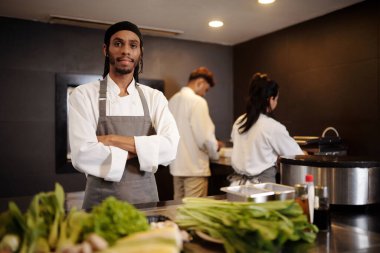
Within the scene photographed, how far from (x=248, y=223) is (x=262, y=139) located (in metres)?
1.54

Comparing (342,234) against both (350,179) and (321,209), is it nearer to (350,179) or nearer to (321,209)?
(321,209)

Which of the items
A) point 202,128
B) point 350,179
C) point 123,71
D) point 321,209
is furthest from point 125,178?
point 202,128

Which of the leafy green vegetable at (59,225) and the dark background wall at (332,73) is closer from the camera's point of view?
the leafy green vegetable at (59,225)

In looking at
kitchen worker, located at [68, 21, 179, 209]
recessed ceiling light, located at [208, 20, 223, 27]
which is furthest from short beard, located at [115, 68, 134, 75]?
recessed ceiling light, located at [208, 20, 223, 27]

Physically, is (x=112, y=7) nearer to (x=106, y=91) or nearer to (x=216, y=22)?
(x=216, y=22)

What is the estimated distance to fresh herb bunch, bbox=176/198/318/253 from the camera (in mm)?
940

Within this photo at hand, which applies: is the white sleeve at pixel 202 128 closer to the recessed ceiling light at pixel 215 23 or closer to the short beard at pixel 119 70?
the recessed ceiling light at pixel 215 23

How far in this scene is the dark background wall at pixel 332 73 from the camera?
9.79 ft

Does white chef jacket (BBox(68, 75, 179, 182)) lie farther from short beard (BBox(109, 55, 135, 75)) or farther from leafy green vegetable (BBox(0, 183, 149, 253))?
leafy green vegetable (BBox(0, 183, 149, 253))

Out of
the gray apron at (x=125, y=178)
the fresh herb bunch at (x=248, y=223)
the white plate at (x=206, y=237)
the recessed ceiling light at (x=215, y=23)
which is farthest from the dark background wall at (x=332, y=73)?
the white plate at (x=206, y=237)

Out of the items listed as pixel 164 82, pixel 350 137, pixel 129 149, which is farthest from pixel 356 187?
pixel 164 82

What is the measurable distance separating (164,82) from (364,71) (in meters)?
2.05

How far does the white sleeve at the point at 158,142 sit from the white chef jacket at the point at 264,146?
31.1 inches

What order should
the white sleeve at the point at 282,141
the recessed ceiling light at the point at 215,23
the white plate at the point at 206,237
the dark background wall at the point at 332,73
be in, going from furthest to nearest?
the recessed ceiling light at the point at 215,23, the dark background wall at the point at 332,73, the white sleeve at the point at 282,141, the white plate at the point at 206,237
